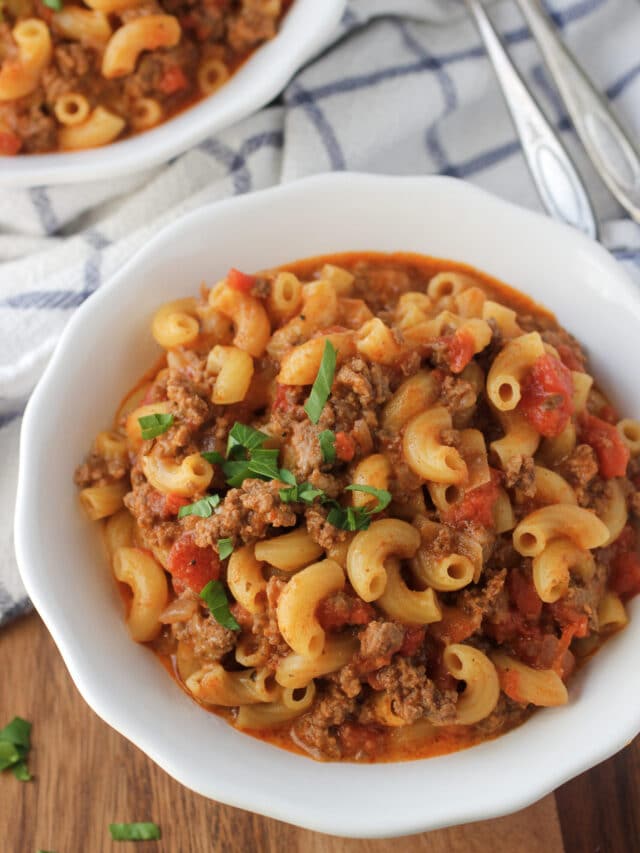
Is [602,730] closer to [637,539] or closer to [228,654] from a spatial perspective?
[637,539]

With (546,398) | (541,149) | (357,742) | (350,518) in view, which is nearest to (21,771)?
(357,742)

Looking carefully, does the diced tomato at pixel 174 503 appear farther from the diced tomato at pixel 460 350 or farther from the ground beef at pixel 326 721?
the diced tomato at pixel 460 350

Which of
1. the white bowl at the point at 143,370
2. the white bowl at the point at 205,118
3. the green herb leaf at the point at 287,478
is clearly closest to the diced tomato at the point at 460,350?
the green herb leaf at the point at 287,478

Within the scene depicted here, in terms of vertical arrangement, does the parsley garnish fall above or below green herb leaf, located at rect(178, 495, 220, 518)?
below

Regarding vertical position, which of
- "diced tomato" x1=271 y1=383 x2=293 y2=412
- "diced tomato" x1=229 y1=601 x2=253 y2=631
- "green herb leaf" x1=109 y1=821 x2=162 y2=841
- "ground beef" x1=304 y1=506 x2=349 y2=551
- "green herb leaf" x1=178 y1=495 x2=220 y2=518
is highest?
"diced tomato" x1=271 y1=383 x2=293 y2=412

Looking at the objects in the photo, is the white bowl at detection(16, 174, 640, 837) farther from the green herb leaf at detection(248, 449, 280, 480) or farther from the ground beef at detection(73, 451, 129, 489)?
the green herb leaf at detection(248, 449, 280, 480)

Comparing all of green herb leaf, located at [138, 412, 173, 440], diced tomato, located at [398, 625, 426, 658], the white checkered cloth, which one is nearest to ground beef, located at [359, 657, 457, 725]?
diced tomato, located at [398, 625, 426, 658]

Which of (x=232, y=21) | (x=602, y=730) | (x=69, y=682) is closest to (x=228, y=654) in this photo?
(x=69, y=682)
